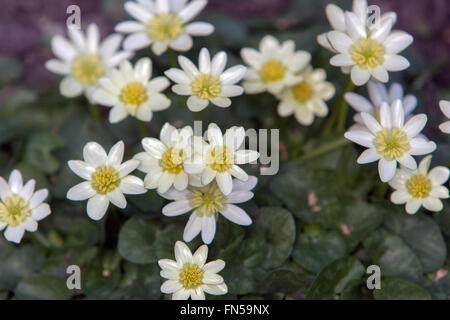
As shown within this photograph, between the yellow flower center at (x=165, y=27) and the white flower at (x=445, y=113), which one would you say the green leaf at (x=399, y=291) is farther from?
the yellow flower center at (x=165, y=27)

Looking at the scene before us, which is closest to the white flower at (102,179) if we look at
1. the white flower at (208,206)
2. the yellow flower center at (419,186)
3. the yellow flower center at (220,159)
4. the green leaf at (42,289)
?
Answer: the white flower at (208,206)

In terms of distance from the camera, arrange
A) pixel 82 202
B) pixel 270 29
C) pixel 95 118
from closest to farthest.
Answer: pixel 82 202 < pixel 95 118 < pixel 270 29

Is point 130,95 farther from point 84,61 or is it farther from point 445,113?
point 445,113

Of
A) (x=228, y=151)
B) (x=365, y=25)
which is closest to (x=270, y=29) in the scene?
(x=365, y=25)

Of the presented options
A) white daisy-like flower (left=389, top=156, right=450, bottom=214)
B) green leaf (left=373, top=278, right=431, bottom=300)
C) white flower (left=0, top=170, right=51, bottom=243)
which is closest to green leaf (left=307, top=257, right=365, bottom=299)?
green leaf (left=373, top=278, right=431, bottom=300)
